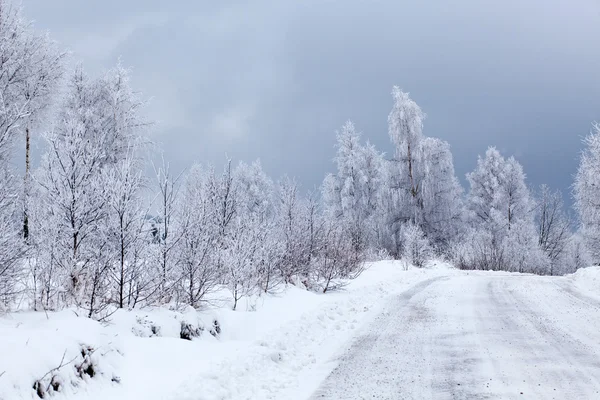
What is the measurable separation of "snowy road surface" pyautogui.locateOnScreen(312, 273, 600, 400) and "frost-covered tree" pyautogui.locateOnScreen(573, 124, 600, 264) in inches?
749

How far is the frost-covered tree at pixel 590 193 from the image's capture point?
27.9m

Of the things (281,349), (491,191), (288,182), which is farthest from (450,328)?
(491,191)

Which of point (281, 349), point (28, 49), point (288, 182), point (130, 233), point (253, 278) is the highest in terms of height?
point (28, 49)

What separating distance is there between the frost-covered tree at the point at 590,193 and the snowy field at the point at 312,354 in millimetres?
20384

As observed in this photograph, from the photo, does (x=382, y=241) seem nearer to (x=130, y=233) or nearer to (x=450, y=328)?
(x=450, y=328)

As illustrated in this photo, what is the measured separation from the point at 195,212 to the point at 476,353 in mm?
6247

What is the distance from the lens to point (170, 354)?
6523 millimetres

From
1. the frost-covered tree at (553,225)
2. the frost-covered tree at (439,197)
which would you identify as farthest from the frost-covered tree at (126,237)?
the frost-covered tree at (553,225)

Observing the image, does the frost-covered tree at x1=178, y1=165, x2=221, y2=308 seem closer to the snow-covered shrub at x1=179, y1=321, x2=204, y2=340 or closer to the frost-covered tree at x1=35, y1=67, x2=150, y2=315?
the snow-covered shrub at x1=179, y1=321, x2=204, y2=340

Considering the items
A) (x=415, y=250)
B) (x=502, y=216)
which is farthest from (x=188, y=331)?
(x=502, y=216)

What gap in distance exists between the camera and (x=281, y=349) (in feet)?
24.5

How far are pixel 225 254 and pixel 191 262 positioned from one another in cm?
207

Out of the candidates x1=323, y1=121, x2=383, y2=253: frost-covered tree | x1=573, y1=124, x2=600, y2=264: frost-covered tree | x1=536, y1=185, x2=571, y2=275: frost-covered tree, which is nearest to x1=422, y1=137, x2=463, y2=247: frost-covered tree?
x1=323, y1=121, x2=383, y2=253: frost-covered tree

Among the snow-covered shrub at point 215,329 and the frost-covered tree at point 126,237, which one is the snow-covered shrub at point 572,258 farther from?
the frost-covered tree at point 126,237
